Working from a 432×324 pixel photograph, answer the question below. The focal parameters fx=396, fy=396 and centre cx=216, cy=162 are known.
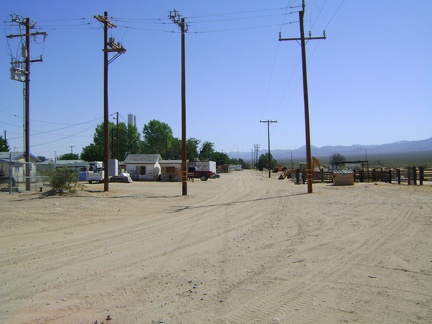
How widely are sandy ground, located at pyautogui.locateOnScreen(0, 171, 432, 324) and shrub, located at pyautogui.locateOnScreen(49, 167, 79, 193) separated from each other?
8304mm

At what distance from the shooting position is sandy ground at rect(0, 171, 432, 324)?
546 cm

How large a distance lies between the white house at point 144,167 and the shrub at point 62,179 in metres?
32.6

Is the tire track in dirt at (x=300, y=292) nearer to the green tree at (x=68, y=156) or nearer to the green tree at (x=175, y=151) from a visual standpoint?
the green tree at (x=175, y=151)

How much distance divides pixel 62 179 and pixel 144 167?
3403 centimetres

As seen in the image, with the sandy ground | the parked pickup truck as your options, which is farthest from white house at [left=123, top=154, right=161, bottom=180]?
the sandy ground

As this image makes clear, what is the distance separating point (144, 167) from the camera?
5684 centimetres

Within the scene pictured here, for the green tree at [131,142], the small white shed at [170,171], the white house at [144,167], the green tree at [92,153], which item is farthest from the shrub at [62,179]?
the green tree at [131,142]

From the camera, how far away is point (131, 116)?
405 ft

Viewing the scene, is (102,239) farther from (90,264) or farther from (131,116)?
(131,116)

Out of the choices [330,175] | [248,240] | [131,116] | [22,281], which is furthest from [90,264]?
[131,116]

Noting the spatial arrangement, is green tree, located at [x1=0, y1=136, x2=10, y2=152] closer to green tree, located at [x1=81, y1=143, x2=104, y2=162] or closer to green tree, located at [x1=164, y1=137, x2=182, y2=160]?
green tree, located at [x1=81, y1=143, x2=104, y2=162]

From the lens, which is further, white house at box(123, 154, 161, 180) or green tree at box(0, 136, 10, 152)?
green tree at box(0, 136, 10, 152)

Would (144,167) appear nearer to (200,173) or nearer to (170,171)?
(170,171)

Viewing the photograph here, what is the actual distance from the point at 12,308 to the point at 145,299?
6.16 ft
